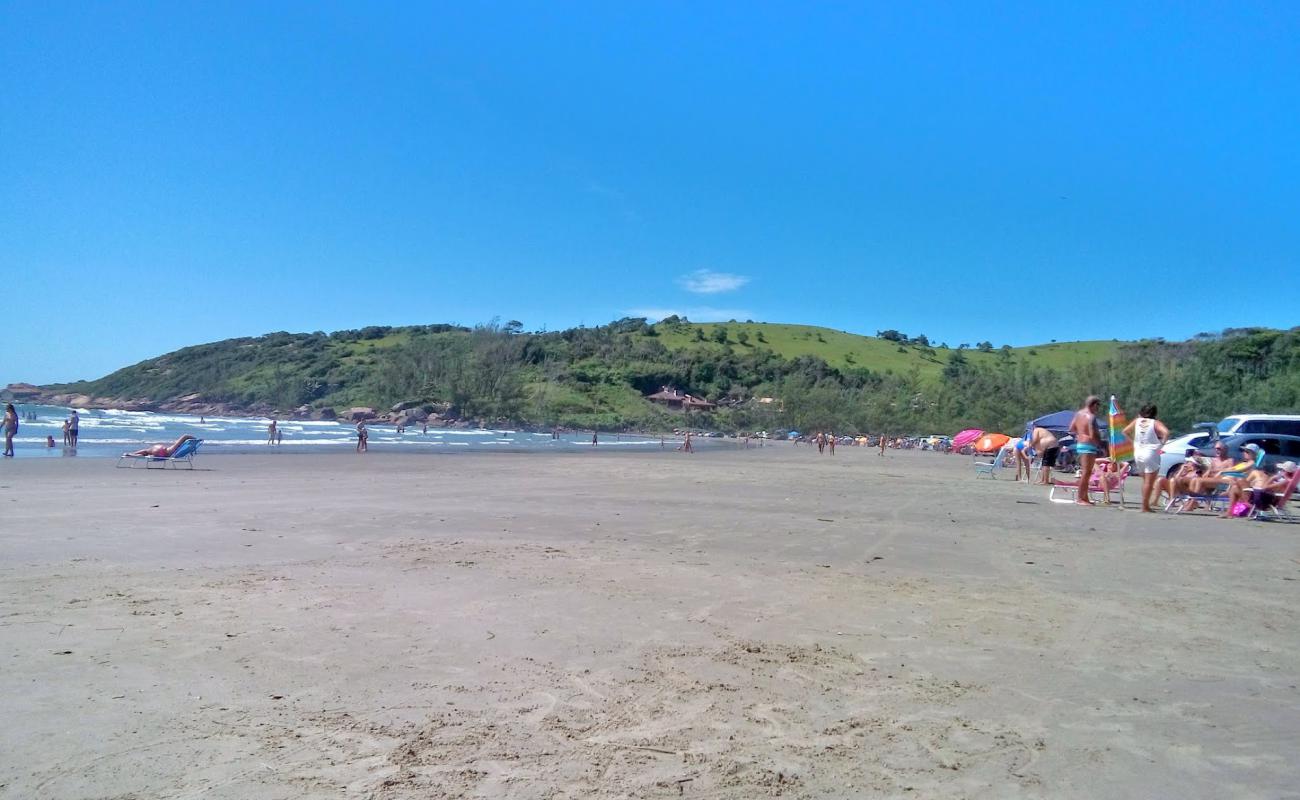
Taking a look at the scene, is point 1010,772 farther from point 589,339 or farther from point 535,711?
point 589,339

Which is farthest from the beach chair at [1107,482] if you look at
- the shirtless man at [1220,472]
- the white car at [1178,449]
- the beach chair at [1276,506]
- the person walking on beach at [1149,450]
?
the white car at [1178,449]

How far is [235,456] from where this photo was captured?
27453 millimetres

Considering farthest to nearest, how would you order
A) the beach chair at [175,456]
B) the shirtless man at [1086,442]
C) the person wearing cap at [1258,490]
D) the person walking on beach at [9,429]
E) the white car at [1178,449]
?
the person walking on beach at [9,429]
the beach chair at [175,456]
the white car at [1178,449]
the shirtless man at [1086,442]
the person wearing cap at [1258,490]

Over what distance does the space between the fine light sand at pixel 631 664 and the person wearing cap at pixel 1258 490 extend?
335cm

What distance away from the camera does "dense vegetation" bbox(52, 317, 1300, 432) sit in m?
56.9

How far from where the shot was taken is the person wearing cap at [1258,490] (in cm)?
1288

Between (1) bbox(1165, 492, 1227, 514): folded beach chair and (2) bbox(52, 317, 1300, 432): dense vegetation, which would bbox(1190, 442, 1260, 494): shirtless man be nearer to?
(1) bbox(1165, 492, 1227, 514): folded beach chair

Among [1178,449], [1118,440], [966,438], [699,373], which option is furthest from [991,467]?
[699,373]

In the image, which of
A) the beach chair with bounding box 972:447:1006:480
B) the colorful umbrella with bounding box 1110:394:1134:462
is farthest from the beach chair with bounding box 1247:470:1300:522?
the beach chair with bounding box 972:447:1006:480

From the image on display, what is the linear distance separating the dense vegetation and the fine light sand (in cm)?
4326

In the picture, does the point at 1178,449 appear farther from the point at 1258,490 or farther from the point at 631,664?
the point at 631,664

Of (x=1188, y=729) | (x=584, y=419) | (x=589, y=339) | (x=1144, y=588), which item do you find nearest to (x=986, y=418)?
(x=584, y=419)

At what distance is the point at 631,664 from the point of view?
4.62 metres

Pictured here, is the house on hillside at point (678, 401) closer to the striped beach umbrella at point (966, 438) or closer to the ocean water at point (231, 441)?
the ocean water at point (231, 441)
